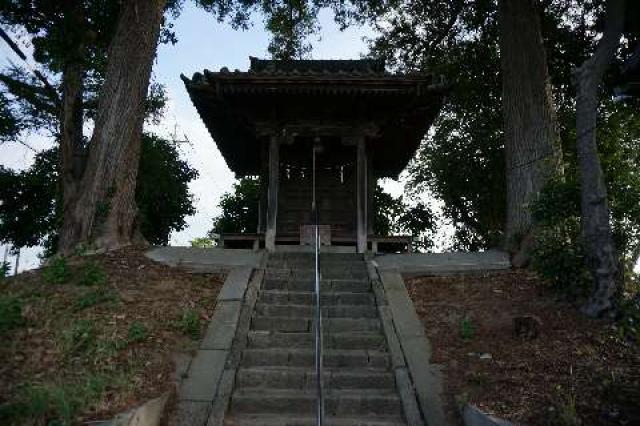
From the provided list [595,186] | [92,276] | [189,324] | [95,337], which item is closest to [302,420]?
[189,324]

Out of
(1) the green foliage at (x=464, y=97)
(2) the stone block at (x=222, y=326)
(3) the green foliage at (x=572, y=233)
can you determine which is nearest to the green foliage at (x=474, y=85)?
(1) the green foliage at (x=464, y=97)

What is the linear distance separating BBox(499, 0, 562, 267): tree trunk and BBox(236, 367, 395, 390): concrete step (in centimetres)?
425

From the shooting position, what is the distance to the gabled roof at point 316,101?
9969 millimetres

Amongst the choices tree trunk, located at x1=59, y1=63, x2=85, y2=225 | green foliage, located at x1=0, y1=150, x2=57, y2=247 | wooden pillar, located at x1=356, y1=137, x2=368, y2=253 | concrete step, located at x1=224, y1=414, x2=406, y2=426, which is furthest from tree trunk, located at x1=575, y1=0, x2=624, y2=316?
green foliage, located at x1=0, y1=150, x2=57, y2=247

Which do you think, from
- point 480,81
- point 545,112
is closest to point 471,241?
point 480,81

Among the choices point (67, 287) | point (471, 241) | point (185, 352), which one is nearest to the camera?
point (185, 352)

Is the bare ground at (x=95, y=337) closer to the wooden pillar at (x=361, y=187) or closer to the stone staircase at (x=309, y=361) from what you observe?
the stone staircase at (x=309, y=361)

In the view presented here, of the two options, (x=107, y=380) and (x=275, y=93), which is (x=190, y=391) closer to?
(x=107, y=380)

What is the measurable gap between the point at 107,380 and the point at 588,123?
6293 millimetres

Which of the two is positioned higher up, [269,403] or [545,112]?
[545,112]

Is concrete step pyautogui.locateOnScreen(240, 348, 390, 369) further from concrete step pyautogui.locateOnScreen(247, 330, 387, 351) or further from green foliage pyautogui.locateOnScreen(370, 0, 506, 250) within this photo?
green foliage pyautogui.locateOnScreen(370, 0, 506, 250)

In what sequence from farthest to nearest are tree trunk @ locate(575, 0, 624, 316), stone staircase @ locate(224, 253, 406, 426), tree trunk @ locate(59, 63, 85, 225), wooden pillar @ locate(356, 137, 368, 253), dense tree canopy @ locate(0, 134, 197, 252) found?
1. dense tree canopy @ locate(0, 134, 197, 252)
2. wooden pillar @ locate(356, 137, 368, 253)
3. tree trunk @ locate(59, 63, 85, 225)
4. tree trunk @ locate(575, 0, 624, 316)
5. stone staircase @ locate(224, 253, 406, 426)

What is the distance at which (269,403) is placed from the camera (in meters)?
5.08

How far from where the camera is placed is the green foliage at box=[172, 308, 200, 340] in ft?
19.9
